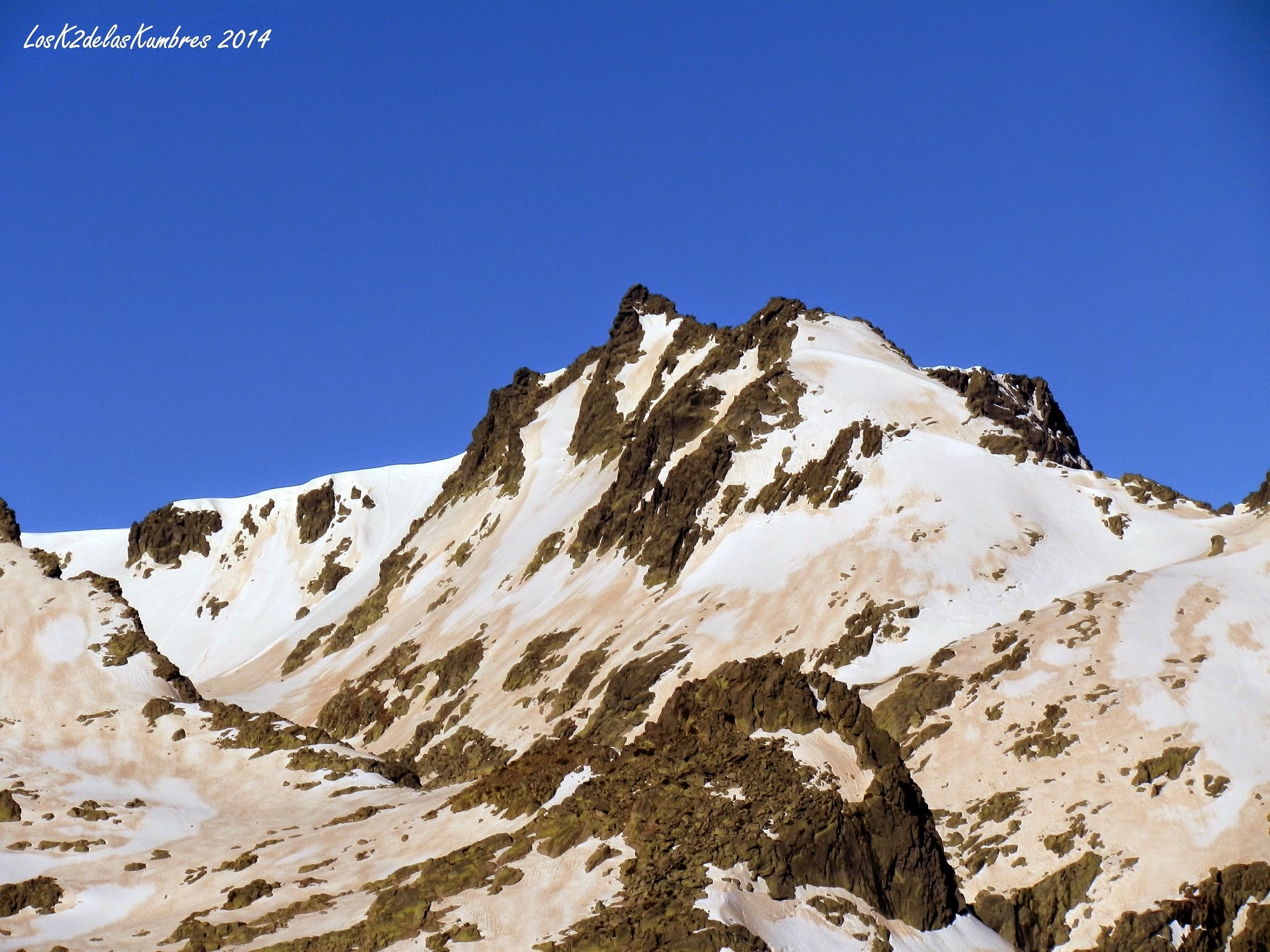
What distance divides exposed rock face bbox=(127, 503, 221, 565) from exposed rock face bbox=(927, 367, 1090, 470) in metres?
82.4

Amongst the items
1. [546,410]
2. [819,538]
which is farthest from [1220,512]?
[546,410]

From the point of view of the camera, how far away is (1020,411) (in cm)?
13425

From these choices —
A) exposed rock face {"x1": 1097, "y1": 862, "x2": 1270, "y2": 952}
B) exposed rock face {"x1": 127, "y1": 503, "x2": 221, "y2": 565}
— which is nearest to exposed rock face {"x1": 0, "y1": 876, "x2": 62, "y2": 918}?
exposed rock face {"x1": 1097, "y1": 862, "x2": 1270, "y2": 952}

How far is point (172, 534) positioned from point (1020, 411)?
9600 centimetres

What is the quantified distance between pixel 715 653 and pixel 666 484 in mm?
28404

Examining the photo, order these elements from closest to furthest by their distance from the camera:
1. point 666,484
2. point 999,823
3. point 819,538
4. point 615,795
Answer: point 615,795 → point 999,823 → point 819,538 → point 666,484

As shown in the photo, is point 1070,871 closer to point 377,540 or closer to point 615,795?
point 615,795

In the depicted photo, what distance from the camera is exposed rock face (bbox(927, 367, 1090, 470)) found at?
117950 mm

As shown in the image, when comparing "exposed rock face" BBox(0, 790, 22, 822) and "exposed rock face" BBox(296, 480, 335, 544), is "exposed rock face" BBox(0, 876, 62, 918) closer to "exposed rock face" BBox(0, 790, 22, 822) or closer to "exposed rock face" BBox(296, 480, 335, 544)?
"exposed rock face" BBox(0, 790, 22, 822)

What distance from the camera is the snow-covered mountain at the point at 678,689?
35.7 m

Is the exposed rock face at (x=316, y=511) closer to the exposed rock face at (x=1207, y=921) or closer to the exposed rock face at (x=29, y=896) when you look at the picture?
the exposed rock face at (x=1207, y=921)

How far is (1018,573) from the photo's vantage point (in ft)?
308

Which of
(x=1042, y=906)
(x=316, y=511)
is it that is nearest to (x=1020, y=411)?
(x=316, y=511)

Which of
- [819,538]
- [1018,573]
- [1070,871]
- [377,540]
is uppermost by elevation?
[377,540]
